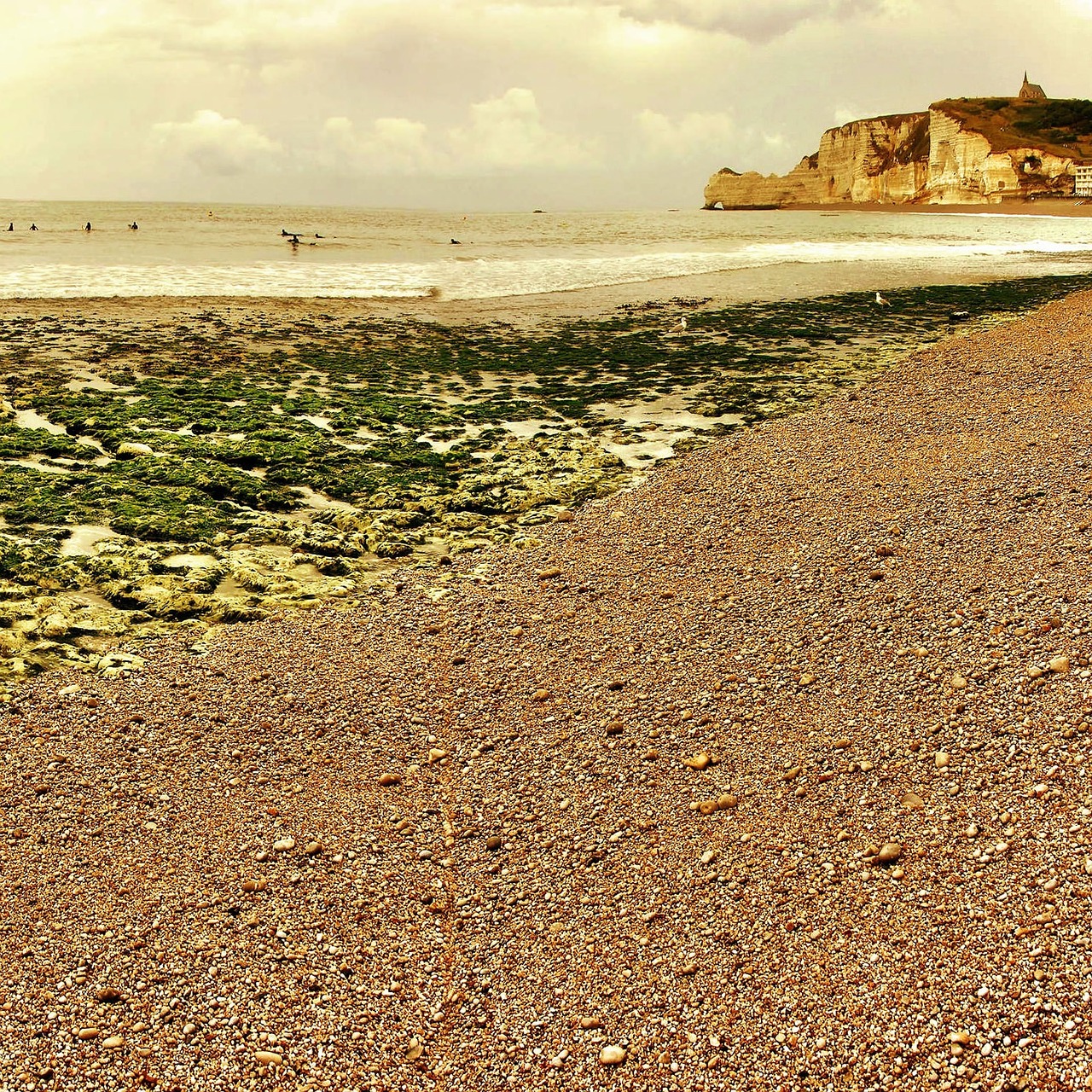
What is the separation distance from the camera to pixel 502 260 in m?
44.6

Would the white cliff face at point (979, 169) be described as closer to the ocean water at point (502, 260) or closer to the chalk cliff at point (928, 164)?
the chalk cliff at point (928, 164)

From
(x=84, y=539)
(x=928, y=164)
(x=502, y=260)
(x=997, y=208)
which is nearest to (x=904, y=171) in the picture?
(x=928, y=164)

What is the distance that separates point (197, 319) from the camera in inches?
923

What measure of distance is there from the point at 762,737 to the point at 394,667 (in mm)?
2708

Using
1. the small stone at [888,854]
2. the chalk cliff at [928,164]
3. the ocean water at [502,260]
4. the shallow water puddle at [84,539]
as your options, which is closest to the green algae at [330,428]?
the shallow water puddle at [84,539]

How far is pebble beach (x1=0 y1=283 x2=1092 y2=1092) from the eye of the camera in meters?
3.72

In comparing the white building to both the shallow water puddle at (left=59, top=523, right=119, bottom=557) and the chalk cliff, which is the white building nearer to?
the chalk cliff

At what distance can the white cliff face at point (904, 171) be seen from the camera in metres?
105

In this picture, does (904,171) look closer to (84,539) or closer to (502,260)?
(502,260)

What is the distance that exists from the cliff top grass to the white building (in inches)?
182

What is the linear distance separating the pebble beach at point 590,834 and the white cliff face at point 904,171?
379 feet

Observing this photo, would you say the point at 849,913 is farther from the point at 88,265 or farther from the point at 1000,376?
the point at 88,265

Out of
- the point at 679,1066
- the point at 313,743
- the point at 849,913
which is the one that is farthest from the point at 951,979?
the point at 313,743

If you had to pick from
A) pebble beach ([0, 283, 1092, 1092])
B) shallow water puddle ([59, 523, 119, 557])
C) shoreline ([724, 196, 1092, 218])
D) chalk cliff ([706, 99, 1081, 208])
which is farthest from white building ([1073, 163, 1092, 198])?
shallow water puddle ([59, 523, 119, 557])
